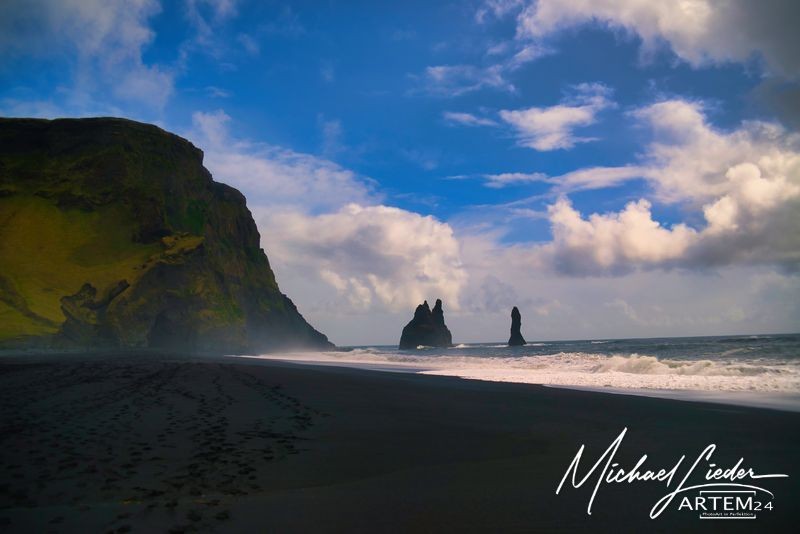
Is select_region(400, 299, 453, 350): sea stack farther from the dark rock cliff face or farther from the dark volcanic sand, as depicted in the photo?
the dark volcanic sand

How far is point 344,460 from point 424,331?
134m

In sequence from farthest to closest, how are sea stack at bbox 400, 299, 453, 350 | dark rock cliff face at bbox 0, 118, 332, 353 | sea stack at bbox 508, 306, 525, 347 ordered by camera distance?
sea stack at bbox 400, 299, 453, 350 → sea stack at bbox 508, 306, 525, 347 → dark rock cliff face at bbox 0, 118, 332, 353

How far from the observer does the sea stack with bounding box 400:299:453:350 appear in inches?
5458

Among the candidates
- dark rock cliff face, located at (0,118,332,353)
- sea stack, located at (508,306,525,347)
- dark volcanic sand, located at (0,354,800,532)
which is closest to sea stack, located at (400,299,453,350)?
sea stack, located at (508,306,525,347)

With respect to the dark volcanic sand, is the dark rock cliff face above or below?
above

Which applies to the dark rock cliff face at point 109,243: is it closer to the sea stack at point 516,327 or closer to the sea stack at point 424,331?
the sea stack at point 424,331

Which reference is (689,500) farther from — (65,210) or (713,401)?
(65,210)

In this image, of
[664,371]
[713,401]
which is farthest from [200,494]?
[664,371]

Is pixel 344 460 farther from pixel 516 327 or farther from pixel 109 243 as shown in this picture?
pixel 516 327

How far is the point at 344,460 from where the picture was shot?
671 cm

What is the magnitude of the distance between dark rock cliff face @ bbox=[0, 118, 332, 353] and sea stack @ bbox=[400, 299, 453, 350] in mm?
61261

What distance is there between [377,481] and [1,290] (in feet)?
224

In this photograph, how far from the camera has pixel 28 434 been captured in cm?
737

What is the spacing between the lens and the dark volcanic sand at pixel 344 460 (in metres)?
4.40
